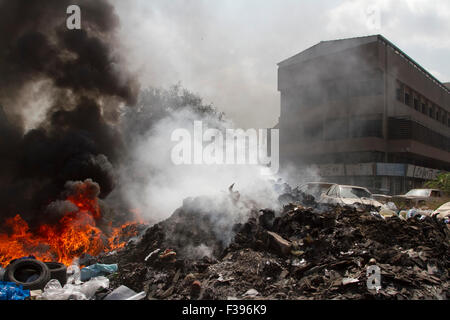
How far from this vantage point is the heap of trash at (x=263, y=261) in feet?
15.2

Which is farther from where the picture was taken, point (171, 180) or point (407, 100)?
point (407, 100)

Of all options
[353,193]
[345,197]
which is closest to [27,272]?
[345,197]

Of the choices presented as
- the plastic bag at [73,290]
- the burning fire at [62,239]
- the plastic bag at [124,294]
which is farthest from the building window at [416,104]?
the plastic bag at [73,290]

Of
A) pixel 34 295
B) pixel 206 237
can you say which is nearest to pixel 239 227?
pixel 206 237

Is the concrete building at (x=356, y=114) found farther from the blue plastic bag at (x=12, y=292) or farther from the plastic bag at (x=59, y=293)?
the blue plastic bag at (x=12, y=292)

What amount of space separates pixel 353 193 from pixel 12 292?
895 centimetres

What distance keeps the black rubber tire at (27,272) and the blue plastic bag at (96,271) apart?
2.09 ft

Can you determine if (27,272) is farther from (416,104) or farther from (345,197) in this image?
(416,104)

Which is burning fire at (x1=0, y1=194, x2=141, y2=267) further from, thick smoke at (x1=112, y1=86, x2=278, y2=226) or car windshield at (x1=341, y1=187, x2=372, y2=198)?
car windshield at (x1=341, y1=187, x2=372, y2=198)

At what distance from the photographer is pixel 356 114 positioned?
2717 cm

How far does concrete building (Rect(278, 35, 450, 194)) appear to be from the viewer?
2616 cm

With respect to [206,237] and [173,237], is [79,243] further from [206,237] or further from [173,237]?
[206,237]
